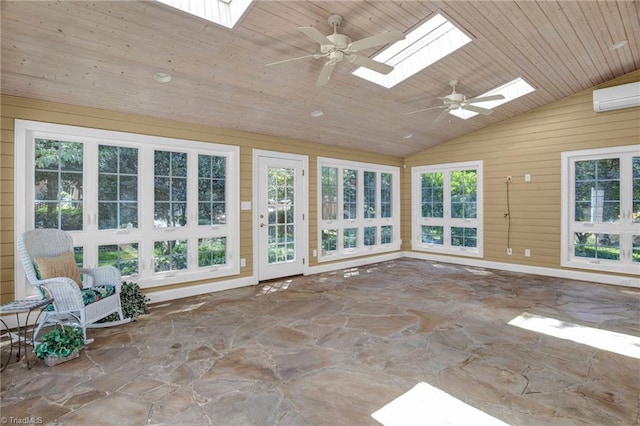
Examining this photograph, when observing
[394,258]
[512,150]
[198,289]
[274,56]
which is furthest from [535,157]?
[198,289]

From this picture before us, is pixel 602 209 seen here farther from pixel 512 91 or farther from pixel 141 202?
pixel 141 202

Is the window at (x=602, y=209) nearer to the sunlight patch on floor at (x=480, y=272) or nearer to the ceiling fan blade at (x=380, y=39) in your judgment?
the sunlight patch on floor at (x=480, y=272)

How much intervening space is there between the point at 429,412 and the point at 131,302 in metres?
3.35

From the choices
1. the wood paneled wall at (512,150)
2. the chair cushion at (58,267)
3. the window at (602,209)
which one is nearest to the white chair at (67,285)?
the chair cushion at (58,267)

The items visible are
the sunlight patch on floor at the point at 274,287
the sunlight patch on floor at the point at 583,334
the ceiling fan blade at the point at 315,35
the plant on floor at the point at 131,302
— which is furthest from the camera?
the sunlight patch on floor at the point at 274,287

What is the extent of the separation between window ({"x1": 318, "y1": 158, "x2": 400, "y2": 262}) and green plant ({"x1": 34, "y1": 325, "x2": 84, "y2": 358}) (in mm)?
4134

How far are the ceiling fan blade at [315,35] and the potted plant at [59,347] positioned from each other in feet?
10.4

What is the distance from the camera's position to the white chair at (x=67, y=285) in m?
3.04

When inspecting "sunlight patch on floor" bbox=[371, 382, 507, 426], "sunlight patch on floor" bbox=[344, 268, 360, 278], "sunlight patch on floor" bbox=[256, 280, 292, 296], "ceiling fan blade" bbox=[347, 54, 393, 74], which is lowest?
"sunlight patch on floor" bbox=[371, 382, 507, 426]

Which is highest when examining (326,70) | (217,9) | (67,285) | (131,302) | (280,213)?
(217,9)

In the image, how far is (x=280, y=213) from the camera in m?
5.80

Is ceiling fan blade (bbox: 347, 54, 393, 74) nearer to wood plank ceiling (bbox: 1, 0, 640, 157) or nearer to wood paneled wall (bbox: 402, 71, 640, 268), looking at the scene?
wood plank ceiling (bbox: 1, 0, 640, 157)

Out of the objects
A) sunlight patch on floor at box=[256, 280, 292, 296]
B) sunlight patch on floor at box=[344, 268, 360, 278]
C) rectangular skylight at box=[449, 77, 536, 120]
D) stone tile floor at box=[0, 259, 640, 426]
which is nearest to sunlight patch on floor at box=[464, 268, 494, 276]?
stone tile floor at box=[0, 259, 640, 426]

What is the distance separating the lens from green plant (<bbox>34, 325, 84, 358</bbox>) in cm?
266
